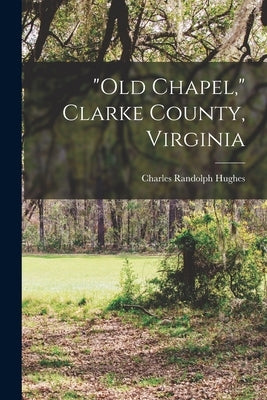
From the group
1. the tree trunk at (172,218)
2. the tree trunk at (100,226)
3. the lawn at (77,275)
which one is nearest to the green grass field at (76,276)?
the lawn at (77,275)

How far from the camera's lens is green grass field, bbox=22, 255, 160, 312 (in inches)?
234

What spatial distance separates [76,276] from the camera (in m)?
6.23

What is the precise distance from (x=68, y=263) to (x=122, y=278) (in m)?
0.64

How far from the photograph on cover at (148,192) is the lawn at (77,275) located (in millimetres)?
18

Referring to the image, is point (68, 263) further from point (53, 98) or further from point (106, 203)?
point (53, 98)

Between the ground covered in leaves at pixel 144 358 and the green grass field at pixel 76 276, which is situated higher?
the green grass field at pixel 76 276

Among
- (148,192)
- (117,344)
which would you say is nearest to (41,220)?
(117,344)

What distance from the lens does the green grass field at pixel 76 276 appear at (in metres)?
5.95

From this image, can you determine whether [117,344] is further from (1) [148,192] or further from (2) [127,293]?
(1) [148,192]

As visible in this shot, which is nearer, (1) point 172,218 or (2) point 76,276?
(1) point 172,218

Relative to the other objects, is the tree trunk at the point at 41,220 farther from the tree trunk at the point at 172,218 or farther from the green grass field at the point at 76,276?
the tree trunk at the point at 172,218

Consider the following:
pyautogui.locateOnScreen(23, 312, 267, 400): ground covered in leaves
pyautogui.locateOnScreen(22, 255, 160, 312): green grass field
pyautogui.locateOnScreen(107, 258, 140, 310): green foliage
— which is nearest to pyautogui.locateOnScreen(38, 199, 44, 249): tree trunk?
pyautogui.locateOnScreen(22, 255, 160, 312): green grass field

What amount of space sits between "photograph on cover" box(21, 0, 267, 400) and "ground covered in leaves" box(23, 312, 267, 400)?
0.05 feet

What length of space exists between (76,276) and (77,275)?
1 cm
